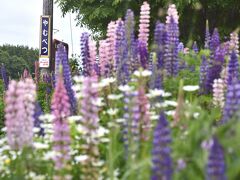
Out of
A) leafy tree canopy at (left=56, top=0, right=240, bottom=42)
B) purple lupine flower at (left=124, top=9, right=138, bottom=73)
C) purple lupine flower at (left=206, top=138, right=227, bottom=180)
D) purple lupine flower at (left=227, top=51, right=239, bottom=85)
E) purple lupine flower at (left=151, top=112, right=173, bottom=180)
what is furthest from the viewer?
leafy tree canopy at (left=56, top=0, right=240, bottom=42)

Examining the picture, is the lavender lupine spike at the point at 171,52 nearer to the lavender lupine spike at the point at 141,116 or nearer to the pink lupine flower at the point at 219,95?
the pink lupine flower at the point at 219,95

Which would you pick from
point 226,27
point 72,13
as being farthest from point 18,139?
point 72,13

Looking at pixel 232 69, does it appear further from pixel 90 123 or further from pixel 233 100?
pixel 90 123

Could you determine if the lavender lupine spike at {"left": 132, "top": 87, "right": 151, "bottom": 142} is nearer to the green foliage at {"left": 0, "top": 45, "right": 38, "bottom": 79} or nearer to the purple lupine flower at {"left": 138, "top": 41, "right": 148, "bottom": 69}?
the purple lupine flower at {"left": 138, "top": 41, "right": 148, "bottom": 69}

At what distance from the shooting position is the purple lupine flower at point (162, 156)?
238 cm

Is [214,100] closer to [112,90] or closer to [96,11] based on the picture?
[112,90]

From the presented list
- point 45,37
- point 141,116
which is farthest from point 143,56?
point 45,37

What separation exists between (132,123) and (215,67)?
2.38 meters

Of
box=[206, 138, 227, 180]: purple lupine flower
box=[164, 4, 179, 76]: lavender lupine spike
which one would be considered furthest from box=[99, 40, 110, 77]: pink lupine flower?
box=[206, 138, 227, 180]: purple lupine flower

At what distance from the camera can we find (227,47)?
620 cm

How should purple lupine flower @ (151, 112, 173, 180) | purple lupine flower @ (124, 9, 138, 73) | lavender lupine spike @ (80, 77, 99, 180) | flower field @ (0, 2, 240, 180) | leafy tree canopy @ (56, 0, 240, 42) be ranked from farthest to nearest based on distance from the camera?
leafy tree canopy @ (56, 0, 240, 42) → purple lupine flower @ (124, 9, 138, 73) → lavender lupine spike @ (80, 77, 99, 180) → flower field @ (0, 2, 240, 180) → purple lupine flower @ (151, 112, 173, 180)

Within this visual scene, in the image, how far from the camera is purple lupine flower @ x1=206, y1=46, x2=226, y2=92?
5.36m

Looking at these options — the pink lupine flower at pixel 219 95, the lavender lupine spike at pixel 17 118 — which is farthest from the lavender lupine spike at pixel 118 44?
the lavender lupine spike at pixel 17 118

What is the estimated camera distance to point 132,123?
330 cm
